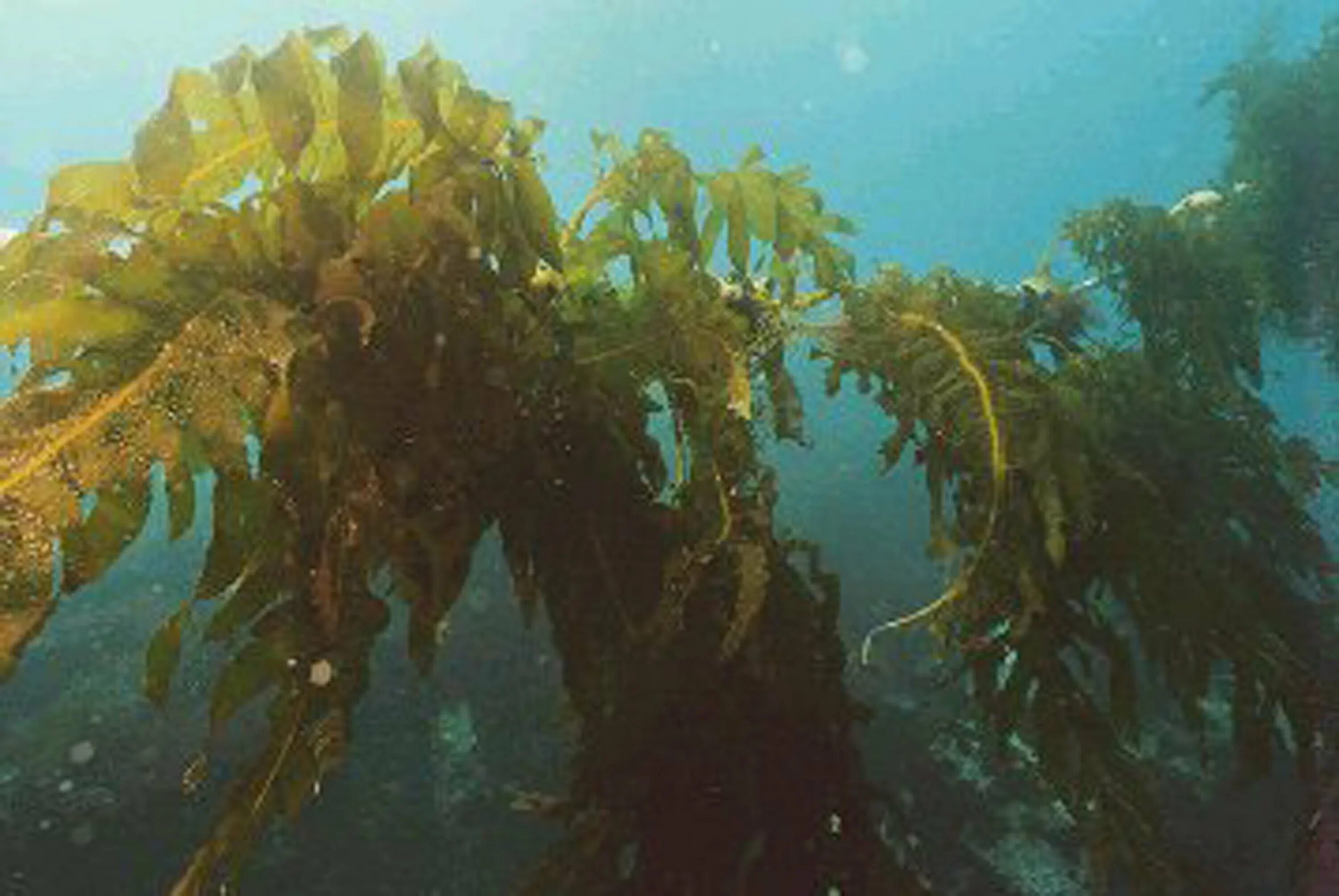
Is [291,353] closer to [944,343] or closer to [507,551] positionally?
[507,551]

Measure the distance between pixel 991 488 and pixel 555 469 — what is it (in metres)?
0.81

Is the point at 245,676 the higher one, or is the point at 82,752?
the point at 82,752

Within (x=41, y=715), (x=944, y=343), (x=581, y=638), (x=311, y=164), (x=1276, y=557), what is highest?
(x=41, y=715)

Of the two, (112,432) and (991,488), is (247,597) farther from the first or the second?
(991,488)

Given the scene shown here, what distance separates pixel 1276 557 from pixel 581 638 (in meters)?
3.54

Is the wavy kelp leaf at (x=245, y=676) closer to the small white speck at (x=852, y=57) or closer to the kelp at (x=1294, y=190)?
the kelp at (x=1294, y=190)

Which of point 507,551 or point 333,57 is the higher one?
point 333,57

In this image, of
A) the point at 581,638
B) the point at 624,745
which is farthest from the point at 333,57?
the point at 624,745

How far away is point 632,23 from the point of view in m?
74.3

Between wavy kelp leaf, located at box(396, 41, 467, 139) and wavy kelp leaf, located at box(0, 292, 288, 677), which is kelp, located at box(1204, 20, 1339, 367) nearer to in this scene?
wavy kelp leaf, located at box(396, 41, 467, 139)

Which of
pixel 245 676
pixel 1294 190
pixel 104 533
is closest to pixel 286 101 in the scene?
pixel 104 533

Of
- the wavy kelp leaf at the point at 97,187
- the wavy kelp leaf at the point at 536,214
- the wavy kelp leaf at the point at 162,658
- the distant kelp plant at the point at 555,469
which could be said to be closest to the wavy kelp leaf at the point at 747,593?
the distant kelp plant at the point at 555,469

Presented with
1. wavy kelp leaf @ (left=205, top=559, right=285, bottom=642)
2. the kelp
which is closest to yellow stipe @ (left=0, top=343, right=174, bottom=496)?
wavy kelp leaf @ (left=205, top=559, right=285, bottom=642)

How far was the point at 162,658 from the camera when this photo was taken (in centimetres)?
169
